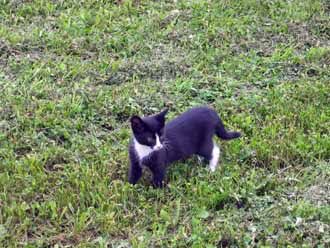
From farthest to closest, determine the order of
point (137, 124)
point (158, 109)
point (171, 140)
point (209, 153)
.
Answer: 1. point (158, 109)
2. point (209, 153)
3. point (171, 140)
4. point (137, 124)

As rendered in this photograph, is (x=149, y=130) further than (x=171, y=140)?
No

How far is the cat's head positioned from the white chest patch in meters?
0.05

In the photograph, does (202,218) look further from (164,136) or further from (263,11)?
(263,11)

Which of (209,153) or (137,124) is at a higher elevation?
(137,124)

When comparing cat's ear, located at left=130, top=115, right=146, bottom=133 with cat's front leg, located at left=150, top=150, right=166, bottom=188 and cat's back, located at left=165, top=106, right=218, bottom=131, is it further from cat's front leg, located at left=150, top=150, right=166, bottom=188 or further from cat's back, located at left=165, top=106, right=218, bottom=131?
cat's back, located at left=165, top=106, right=218, bottom=131

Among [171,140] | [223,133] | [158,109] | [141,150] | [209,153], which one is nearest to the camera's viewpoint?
[141,150]

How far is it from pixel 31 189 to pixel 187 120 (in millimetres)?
1323

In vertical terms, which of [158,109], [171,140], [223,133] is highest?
[171,140]

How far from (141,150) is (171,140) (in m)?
0.30

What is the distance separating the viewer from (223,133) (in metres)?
5.64

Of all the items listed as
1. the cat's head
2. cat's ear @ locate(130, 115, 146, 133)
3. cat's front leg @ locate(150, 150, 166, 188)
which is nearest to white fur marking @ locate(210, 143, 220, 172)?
cat's front leg @ locate(150, 150, 166, 188)

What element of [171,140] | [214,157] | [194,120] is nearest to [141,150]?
[171,140]

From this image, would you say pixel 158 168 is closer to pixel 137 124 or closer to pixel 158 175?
pixel 158 175

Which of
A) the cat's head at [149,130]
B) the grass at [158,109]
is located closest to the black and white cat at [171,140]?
the cat's head at [149,130]
